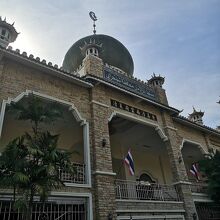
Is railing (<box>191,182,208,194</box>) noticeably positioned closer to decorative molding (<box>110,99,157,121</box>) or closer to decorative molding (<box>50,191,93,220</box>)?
decorative molding (<box>110,99,157,121</box>)

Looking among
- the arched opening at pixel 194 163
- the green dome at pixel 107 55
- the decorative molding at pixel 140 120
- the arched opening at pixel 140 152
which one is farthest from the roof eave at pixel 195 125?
the green dome at pixel 107 55

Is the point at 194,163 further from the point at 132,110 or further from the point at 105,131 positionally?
the point at 105,131

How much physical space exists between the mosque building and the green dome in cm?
7

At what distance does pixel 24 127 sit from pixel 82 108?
3.42m

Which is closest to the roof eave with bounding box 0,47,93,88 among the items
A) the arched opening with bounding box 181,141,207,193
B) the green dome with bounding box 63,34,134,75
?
the green dome with bounding box 63,34,134,75

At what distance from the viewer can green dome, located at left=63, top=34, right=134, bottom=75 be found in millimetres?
14977

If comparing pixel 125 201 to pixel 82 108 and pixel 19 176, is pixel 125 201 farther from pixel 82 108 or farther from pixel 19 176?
pixel 19 176

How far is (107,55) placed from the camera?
15039 millimetres

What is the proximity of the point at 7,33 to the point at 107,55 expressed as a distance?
6.91 meters

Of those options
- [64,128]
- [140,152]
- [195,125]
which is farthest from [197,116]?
[64,128]

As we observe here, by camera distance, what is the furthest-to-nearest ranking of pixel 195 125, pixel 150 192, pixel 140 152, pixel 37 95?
pixel 140 152 < pixel 195 125 < pixel 150 192 < pixel 37 95

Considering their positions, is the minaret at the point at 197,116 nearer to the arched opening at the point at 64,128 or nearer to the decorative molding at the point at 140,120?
the decorative molding at the point at 140,120

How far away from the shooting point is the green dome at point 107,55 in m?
15.0

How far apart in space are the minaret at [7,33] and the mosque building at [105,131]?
35 millimetres
